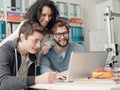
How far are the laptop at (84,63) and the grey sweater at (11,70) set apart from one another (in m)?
0.27

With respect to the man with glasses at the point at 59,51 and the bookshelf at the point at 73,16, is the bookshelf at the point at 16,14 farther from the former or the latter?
the man with glasses at the point at 59,51

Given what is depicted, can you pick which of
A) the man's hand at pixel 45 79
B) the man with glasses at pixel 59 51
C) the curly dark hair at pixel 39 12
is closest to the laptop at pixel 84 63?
the man's hand at pixel 45 79

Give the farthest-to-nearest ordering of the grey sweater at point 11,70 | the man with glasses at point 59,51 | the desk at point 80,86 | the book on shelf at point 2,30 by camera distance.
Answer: the book on shelf at point 2,30
the man with glasses at point 59,51
the grey sweater at point 11,70
the desk at point 80,86

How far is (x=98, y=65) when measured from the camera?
179 cm

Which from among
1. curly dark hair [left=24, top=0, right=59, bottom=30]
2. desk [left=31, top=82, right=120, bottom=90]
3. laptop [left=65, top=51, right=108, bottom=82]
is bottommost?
desk [left=31, top=82, right=120, bottom=90]

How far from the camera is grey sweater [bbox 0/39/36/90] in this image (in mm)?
1430

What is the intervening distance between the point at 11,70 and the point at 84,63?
0.53 meters

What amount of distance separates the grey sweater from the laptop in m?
0.27

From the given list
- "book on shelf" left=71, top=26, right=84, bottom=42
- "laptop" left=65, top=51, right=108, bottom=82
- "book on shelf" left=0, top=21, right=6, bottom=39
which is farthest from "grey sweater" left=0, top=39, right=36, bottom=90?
"book on shelf" left=71, top=26, right=84, bottom=42

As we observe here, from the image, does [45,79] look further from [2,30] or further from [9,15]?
[9,15]

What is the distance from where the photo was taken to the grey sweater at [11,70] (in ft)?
4.69

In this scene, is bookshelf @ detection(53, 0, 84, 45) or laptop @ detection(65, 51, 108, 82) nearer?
laptop @ detection(65, 51, 108, 82)

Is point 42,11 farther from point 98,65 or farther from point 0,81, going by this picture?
point 0,81

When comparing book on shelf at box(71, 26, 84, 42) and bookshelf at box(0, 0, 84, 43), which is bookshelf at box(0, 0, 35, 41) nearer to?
bookshelf at box(0, 0, 84, 43)
